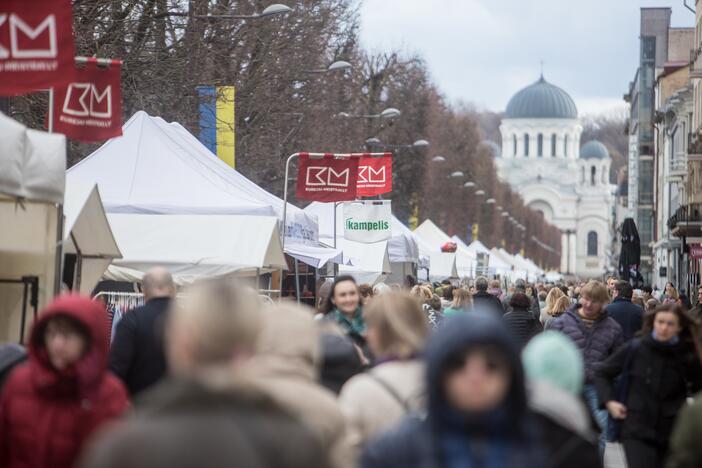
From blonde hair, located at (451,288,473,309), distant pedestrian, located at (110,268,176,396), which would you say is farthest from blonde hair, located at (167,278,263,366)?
blonde hair, located at (451,288,473,309)

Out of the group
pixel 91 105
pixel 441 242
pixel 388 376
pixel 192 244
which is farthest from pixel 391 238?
pixel 388 376

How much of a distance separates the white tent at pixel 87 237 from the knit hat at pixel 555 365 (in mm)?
6668

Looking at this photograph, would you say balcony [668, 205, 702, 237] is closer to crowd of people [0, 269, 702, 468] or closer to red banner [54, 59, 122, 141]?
red banner [54, 59, 122, 141]

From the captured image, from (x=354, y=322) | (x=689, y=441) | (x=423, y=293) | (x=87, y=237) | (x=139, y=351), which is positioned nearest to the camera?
(x=689, y=441)

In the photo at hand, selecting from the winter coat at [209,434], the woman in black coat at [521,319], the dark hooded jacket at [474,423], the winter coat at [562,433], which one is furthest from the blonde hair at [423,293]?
the winter coat at [209,434]

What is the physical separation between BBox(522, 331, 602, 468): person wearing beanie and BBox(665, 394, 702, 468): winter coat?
0.27 m

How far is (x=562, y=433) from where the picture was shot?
5.18 metres

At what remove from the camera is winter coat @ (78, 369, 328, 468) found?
363 cm

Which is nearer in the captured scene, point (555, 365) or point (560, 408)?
point (560, 408)

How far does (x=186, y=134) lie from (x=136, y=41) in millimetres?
6609

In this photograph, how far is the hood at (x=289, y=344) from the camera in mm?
5520

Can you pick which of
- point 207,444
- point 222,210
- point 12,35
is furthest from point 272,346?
point 222,210

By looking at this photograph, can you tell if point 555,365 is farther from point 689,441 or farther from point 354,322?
point 354,322

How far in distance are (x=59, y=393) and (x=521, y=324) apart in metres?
10.7
